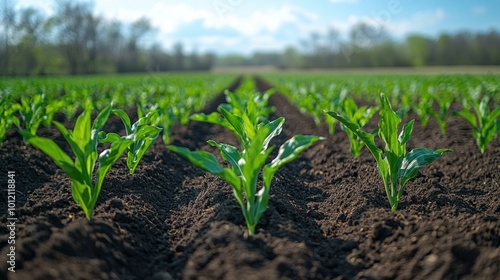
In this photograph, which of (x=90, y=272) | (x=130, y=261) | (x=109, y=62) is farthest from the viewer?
(x=109, y=62)

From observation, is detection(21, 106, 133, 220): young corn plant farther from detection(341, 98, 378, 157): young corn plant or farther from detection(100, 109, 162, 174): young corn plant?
detection(341, 98, 378, 157): young corn plant

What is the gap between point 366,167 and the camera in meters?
4.79

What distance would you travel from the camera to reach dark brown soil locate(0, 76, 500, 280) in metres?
2.27

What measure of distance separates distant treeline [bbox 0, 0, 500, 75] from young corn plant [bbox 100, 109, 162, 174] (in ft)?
141

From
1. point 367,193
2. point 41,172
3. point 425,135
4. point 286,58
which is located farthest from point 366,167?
point 286,58

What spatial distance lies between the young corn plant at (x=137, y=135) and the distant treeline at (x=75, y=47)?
43.3 meters

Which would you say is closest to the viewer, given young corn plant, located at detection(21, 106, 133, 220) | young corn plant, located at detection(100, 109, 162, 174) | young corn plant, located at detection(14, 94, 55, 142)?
young corn plant, located at detection(21, 106, 133, 220)

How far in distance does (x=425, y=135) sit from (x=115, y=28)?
221ft

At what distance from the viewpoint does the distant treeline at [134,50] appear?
1769 inches

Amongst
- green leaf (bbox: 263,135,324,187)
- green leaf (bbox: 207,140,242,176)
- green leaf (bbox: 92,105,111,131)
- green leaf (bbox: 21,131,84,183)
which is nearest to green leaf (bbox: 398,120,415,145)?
green leaf (bbox: 263,135,324,187)

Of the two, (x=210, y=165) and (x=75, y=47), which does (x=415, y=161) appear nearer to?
(x=210, y=165)

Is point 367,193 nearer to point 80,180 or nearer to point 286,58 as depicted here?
point 80,180

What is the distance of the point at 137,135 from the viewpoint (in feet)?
12.0

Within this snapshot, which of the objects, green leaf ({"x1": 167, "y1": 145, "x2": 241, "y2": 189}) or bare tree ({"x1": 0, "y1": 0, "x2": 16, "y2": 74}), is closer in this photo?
green leaf ({"x1": 167, "y1": 145, "x2": 241, "y2": 189})
